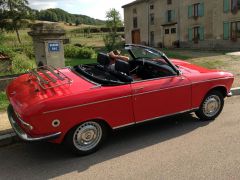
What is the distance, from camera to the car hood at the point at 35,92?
394 centimetres

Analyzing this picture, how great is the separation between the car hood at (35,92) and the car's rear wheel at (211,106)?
2343 mm

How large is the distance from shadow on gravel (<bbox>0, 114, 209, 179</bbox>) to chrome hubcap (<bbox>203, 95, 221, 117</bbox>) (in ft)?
0.80

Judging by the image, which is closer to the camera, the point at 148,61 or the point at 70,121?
the point at 70,121

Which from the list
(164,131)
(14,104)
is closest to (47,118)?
(14,104)

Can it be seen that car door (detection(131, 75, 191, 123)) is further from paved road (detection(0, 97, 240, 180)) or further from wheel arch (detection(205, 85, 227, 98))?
wheel arch (detection(205, 85, 227, 98))

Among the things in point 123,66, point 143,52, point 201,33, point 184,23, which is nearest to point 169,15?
point 184,23

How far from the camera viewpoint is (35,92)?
4.23 meters

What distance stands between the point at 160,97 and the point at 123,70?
0.80 m

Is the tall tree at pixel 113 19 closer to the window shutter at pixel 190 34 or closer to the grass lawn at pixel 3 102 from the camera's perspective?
the window shutter at pixel 190 34

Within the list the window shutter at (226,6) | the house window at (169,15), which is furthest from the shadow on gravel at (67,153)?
the house window at (169,15)

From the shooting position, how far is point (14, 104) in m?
4.27

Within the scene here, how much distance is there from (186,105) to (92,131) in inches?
73.1

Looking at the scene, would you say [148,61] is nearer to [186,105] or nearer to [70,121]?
[186,105]

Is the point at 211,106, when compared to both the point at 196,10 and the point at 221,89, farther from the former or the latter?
the point at 196,10
